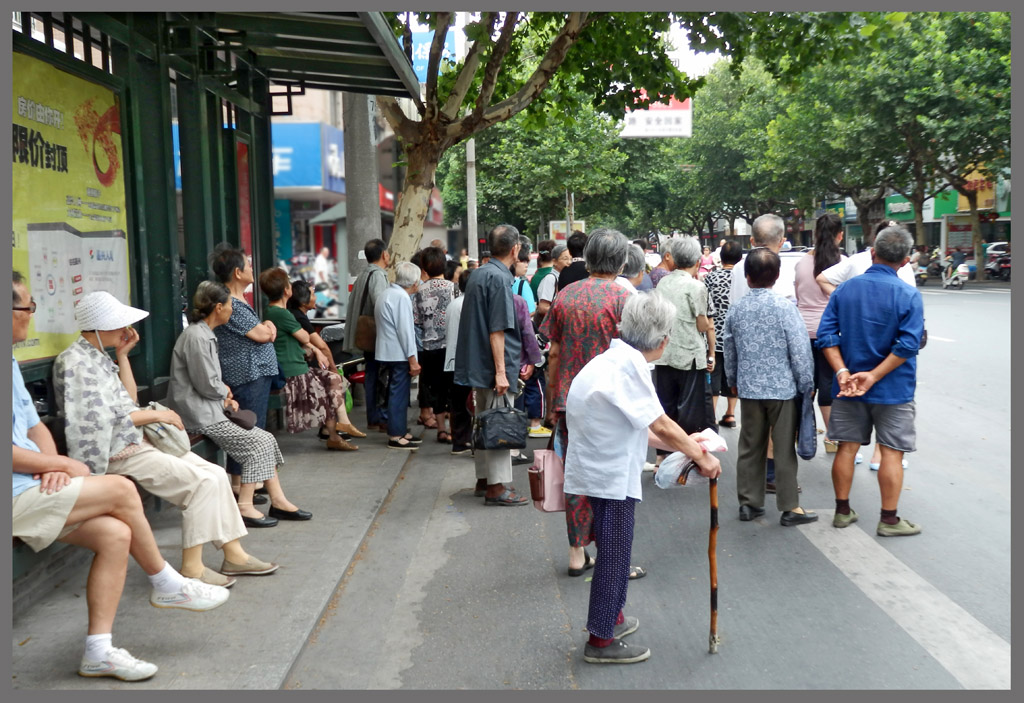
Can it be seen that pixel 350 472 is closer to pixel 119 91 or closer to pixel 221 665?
pixel 119 91

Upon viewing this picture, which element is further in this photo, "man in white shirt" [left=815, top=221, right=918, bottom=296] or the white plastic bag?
"man in white shirt" [left=815, top=221, right=918, bottom=296]

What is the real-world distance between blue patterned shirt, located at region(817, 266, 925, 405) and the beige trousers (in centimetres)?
362

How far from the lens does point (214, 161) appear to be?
840cm

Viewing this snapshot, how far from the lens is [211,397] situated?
5805 mm

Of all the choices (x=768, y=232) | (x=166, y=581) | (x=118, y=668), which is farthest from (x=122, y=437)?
(x=768, y=232)

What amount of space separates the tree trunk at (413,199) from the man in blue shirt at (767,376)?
544 centimetres

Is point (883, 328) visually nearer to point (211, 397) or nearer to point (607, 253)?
point (607, 253)

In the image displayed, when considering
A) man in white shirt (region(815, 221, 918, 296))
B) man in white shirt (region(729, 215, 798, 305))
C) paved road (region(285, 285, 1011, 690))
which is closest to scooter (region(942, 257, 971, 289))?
man in white shirt (region(729, 215, 798, 305))

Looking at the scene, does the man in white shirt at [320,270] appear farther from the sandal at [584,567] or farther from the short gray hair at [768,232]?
the sandal at [584,567]

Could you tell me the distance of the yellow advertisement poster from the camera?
525cm

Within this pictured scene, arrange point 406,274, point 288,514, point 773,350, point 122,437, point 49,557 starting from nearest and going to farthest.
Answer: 1. point 49,557
2. point 122,437
3. point 773,350
4. point 288,514
5. point 406,274

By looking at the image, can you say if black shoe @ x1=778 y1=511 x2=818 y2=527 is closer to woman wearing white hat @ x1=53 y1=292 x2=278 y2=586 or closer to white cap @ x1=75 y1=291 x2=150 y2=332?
woman wearing white hat @ x1=53 y1=292 x2=278 y2=586

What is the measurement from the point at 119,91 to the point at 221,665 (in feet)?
13.0

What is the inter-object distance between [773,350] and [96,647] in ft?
13.2
